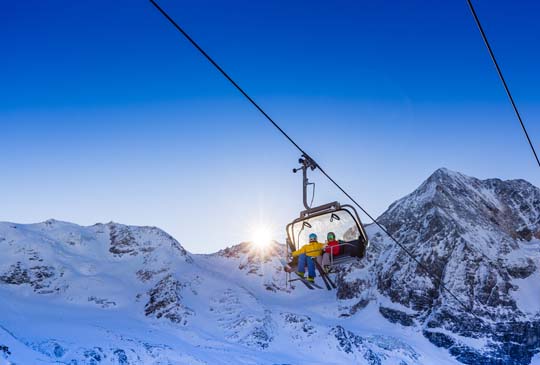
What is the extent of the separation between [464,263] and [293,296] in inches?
2145

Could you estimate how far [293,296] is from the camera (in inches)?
6713

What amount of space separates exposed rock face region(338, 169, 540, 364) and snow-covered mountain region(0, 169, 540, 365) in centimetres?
38


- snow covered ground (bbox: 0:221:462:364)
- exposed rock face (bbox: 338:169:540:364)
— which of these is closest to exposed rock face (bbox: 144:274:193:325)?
snow covered ground (bbox: 0:221:462:364)

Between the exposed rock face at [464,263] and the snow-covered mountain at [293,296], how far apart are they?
0.38 meters

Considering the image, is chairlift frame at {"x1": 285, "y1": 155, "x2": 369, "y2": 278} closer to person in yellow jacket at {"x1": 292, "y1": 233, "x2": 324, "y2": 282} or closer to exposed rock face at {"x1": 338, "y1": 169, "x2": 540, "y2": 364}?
person in yellow jacket at {"x1": 292, "y1": 233, "x2": 324, "y2": 282}

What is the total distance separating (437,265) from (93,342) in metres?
98.1

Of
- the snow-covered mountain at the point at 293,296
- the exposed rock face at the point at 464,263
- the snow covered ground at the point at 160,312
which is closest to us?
the snow covered ground at the point at 160,312

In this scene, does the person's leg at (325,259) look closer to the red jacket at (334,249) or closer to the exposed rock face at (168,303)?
the red jacket at (334,249)

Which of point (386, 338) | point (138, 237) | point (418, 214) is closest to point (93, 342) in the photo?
point (386, 338)

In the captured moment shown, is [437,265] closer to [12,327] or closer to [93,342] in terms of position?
[93,342]

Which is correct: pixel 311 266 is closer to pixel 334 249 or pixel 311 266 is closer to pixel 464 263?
pixel 334 249

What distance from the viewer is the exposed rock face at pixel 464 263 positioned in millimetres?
134125

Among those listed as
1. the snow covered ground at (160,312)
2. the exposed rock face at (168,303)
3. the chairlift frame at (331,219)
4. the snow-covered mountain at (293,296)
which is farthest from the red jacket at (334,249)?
the exposed rock face at (168,303)

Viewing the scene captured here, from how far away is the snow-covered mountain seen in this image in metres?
123
